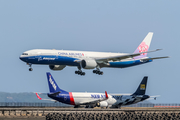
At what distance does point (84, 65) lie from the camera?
8844 centimetres

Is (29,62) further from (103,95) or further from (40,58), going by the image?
(103,95)

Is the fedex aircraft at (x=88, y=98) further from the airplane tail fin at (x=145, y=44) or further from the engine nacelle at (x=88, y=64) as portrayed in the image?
the airplane tail fin at (x=145, y=44)

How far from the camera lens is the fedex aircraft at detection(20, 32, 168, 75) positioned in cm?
8388

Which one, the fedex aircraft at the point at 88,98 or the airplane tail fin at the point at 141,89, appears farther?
the airplane tail fin at the point at 141,89

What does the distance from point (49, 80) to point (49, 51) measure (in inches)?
388

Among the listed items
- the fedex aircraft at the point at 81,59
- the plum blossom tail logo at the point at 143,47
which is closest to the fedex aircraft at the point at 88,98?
the fedex aircraft at the point at 81,59

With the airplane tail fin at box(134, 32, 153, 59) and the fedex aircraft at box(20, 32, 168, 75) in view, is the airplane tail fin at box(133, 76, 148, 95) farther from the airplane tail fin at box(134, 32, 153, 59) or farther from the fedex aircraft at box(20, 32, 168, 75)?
the airplane tail fin at box(134, 32, 153, 59)

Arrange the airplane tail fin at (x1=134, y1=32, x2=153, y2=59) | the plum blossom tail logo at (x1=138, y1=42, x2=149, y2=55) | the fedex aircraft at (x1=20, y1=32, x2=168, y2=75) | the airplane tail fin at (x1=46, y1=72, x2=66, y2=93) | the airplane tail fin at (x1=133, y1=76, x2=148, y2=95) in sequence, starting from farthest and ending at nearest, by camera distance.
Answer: the plum blossom tail logo at (x1=138, y1=42, x2=149, y2=55) → the airplane tail fin at (x1=134, y1=32, x2=153, y2=59) → the airplane tail fin at (x1=133, y1=76, x2=148, y2=95) → the airplane tail fin at (x1=46, y1=72, x2=66, y2=93) → the fedex aircraft at (x1=20, y1=32, x2=168, y2=75)

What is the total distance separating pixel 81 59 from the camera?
8919 centimetres

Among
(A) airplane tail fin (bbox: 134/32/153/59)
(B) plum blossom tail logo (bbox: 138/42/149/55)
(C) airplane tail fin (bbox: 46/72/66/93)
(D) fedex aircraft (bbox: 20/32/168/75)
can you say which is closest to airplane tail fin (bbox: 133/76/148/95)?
(D) fedex aircraft (bbox: 20/32/168/75)

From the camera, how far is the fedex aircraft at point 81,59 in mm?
83875

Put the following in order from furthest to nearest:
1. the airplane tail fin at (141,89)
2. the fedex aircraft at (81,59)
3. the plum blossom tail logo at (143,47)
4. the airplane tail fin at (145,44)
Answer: the plum blossom tail logo at (143,47)
the airplane tail fin at (145,44)
the airplane tail fin at (141,89)
the fedex aircraft at (81,59)

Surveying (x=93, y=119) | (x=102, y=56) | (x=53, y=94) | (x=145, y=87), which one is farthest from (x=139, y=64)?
(x=93, y=119)

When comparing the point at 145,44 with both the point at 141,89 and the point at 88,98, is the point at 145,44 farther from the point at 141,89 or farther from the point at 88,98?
the point at 88,98
